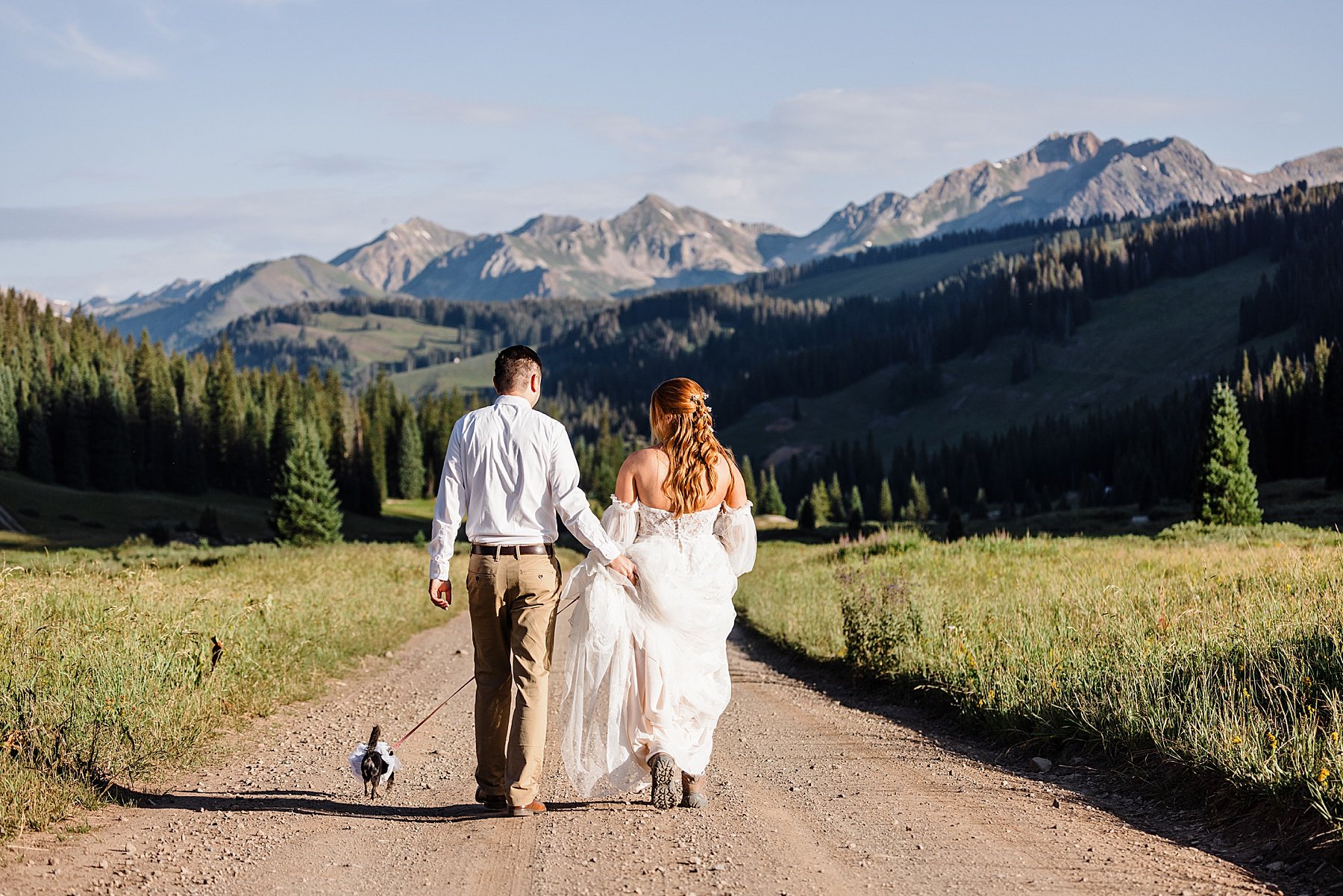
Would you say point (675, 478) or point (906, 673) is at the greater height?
point (675, 478)

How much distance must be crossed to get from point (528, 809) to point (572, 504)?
83.7 inches

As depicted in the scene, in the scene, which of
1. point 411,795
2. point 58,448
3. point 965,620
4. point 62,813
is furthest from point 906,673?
point 58,448

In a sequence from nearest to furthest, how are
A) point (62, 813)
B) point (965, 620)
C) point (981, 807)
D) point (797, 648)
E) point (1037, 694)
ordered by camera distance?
point (62, 813) → point (981, 807) → point (1037, 694) → point (965, 620) → point (797, 648)

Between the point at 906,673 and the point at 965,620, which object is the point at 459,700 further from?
the point at 965,620

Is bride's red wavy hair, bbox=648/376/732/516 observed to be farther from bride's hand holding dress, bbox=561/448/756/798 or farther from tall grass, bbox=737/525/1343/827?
tall grass, bbox=737/525/1343/827

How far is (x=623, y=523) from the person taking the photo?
806 cm

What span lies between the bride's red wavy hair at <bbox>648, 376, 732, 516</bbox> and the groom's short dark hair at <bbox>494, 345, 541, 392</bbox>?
924mm

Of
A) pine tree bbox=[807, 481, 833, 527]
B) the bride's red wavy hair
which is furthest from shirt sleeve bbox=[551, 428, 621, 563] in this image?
pine tree bbox=[807, 481, 833, 527]

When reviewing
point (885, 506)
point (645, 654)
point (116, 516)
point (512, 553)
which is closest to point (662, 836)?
point (645, 654)

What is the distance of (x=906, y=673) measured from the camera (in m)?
13.1

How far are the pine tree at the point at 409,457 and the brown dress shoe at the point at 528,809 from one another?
476ft

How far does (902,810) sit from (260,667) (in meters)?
7.88

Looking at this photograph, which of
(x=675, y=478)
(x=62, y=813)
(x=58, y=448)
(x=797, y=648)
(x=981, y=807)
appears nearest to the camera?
(x=62, y=813)

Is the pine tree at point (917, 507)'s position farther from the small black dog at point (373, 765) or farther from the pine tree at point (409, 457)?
the small black dog at point (373, 765)
